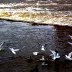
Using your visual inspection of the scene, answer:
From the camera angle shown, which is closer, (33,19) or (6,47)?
(6,47)

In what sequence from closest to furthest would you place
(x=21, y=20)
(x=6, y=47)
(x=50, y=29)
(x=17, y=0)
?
(x=6, y=47) → (x=50, y=29) → (x=21, y=20) → (x=17, y=0)

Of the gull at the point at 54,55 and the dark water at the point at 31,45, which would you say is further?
the gull at the point at 54,55

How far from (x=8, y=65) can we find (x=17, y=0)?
4277 cm

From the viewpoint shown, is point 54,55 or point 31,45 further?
point 31,45

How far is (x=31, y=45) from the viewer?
79.0ft

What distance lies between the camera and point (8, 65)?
1964 centimetres

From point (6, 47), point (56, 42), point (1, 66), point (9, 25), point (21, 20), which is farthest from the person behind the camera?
point (21, 20)

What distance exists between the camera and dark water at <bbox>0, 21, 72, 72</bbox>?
19.3 m

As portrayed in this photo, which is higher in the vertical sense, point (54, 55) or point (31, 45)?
point (54, 55)

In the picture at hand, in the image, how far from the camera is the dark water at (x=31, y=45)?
63.3ft

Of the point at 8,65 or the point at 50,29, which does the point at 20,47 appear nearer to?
the point at 8,65

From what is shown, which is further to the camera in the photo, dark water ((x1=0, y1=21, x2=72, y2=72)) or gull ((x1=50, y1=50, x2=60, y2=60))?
gull ((x1=50, y1=50, x2=60, y2=60))

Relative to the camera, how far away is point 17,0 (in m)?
61.4

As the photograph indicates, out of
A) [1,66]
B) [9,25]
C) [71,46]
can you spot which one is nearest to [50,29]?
[9,25]
